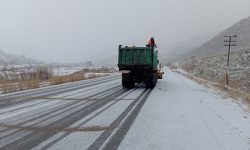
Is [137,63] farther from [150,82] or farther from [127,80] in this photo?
[150,82]

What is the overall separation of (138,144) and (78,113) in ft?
16.5

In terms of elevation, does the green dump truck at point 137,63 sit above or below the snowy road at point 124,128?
above

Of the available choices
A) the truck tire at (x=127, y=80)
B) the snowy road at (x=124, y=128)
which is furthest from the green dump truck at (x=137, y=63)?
the snowy road at (x=124, y=128)

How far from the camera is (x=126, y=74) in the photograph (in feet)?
79.4

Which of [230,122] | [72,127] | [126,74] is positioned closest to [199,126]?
[230,122]

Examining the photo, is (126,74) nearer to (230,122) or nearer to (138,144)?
(230,122)

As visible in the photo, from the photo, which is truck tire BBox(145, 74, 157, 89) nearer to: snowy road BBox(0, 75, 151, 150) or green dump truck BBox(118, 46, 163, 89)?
green dump truck BBox(118, 46, 163, 89)

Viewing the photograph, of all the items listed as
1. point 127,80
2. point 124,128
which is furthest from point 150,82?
point 124,128

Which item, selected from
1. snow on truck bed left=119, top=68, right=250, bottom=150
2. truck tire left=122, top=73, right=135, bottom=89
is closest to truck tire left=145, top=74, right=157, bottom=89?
truck tire left=122, top=73, right=135, bottom=89

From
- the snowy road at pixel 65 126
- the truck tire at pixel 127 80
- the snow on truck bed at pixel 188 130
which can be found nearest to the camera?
the snow on truck bed at pixel 188 130

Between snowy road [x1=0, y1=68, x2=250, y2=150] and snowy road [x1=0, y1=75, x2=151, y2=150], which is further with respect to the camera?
snowy road [x1=0, y1=75, x2=151, y2=150]

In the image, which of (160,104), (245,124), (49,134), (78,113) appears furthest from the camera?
(160,104)

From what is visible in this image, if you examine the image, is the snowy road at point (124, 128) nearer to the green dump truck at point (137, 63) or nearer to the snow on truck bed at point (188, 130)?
the snow on truck bed at point (188, 130)

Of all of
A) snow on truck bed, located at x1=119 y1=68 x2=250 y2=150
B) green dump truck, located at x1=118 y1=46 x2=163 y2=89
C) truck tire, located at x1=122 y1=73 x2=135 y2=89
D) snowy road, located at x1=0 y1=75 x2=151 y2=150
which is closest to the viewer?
snow on truck bed, located at x1=119 y1=68 x2=250 y2=150
